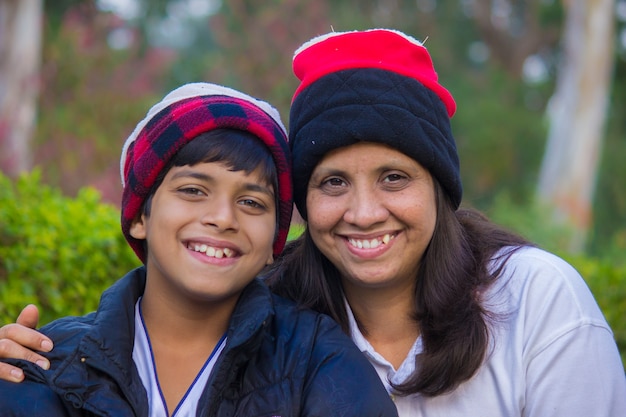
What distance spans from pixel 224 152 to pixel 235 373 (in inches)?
26.9

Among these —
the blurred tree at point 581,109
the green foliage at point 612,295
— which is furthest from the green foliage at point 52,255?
the blurred tree at point 581,109

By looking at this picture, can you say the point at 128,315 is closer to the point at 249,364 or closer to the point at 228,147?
the point at 249,364

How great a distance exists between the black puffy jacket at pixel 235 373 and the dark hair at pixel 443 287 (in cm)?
29

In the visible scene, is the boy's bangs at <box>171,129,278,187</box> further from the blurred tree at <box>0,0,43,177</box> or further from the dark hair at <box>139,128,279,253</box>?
the blurred tree at <box>0,0,43,177</box>

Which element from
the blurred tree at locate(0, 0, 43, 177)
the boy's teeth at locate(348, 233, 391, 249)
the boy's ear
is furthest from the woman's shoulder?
the blurred tree at locate(0, 0, 43, 177)

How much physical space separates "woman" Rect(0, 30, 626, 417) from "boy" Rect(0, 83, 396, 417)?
18 centimetres

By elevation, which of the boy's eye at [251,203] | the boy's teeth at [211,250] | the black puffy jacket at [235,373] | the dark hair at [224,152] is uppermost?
the dark hair at [224,152]

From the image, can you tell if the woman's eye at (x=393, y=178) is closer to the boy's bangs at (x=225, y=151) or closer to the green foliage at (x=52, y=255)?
the boy's bangs at (x=225, y=151)

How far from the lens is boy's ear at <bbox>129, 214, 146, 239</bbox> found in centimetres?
279

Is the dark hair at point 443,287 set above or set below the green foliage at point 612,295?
above

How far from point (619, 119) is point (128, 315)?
17.7 m

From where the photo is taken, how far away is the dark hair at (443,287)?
8.98 feet

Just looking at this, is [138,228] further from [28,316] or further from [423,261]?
[423,261]

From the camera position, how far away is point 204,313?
275 cm
